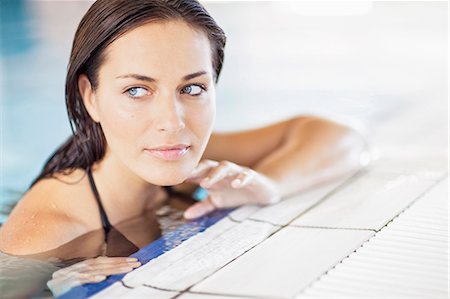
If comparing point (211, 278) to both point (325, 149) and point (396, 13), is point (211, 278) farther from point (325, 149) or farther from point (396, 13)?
point (396, 13)

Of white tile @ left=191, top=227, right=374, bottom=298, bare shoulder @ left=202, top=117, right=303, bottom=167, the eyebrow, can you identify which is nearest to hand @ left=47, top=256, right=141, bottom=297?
white tile @ left=191, top=227, right=374, bottom=298

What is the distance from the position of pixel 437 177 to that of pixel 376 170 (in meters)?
0.23

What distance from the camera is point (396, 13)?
757cm

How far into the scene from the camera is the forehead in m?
2.09

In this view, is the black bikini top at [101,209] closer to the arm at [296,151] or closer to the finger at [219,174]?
the finger at [219,174]

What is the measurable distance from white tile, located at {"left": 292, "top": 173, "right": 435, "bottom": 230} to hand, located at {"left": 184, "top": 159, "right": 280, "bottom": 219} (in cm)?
16

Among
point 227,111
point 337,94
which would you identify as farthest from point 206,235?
point 337,94

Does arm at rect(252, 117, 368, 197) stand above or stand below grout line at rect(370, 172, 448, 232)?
above

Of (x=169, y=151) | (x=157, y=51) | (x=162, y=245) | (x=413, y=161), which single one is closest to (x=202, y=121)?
(x=169, y=151)

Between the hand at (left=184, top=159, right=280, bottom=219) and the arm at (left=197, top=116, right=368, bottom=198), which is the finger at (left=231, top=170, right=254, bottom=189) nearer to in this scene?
the hand at (left=184, top=159, right=280, bottom=219)

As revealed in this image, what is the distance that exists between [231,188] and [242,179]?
0.11 meters

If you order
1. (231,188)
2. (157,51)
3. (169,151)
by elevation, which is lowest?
(231,188)

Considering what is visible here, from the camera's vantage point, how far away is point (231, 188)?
8.49 ft

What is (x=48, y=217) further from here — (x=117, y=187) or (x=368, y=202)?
(x=368, y=202)
